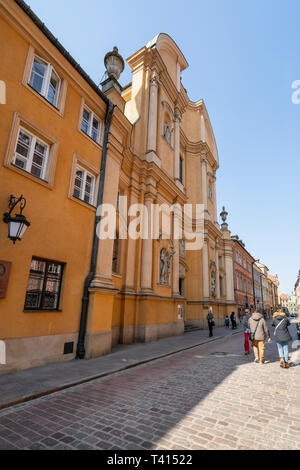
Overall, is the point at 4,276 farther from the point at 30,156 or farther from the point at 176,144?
the point at 176,144

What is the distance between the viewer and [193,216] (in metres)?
26.1

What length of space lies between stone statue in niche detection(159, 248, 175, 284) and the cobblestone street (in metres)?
8.77

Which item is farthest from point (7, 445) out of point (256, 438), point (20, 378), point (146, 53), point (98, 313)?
point (146, 53)

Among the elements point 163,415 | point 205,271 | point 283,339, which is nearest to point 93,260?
point 163,415

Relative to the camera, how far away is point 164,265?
1583cm

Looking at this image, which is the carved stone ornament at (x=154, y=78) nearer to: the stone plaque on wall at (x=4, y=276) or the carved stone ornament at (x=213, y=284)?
the stone plaque on wall at (x=4, y=276)

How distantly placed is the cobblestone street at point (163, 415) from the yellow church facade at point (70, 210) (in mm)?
2394

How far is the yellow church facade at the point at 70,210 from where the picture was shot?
6887mm

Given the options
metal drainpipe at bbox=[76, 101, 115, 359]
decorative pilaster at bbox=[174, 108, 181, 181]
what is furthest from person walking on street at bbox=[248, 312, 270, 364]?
decorative pilaster at bbox=[174, 108, 181, 181]

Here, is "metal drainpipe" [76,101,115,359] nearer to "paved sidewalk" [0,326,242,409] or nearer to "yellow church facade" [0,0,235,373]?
"yellow church facade" [0,0,235,373]

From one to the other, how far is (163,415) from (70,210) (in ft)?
21.5

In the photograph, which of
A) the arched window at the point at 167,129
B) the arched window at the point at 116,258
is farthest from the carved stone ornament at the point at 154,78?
the arched window at the point at 116,258

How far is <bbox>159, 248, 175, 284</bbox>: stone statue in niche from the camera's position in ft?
51.1

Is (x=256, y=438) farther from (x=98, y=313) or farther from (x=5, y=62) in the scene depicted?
(x=5, y=62)
